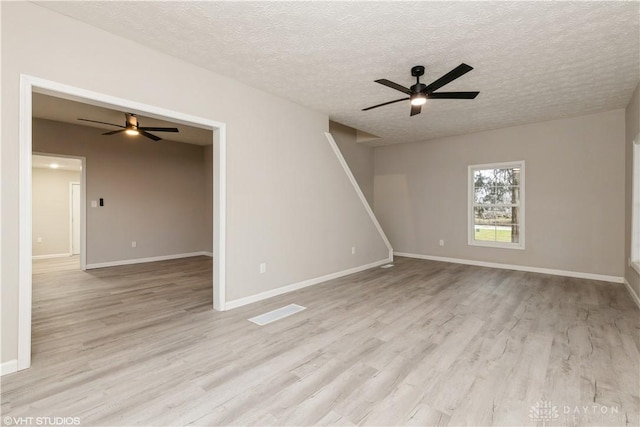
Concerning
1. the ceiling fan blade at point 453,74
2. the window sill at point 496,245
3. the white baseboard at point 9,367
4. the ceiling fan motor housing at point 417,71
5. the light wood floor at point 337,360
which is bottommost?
the light wood floor at point 337,360

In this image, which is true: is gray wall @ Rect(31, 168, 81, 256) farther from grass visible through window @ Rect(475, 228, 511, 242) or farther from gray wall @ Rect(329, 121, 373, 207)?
grass visible through window @ Rect(475, 228, 511, 242)

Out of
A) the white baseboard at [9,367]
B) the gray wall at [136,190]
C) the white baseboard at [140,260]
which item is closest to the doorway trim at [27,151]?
→ the white baseboard at [9,367]

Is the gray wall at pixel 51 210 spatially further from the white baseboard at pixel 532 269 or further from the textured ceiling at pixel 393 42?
the white baseboard at pixel 532 269

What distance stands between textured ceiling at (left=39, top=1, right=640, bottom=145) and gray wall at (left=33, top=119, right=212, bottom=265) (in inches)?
164

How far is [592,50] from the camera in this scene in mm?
2973

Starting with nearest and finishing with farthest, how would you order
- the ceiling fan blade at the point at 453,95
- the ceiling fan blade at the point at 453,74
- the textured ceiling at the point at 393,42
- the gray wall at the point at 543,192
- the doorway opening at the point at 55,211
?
1. the textured ceiling at the point at 393,42
2. the ceiling fan blade at the point at 453,74
3. the ceiling fan blade at the point at 453,95
4. the gray wall at the point at 543,192
5. the doorway opening at the point at 55,211

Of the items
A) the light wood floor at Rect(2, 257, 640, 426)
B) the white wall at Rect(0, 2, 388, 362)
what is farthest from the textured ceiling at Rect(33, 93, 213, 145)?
the light wood floor at Rect(2, 257, 640, 426)

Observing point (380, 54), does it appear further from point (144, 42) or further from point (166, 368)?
point (166, 368)

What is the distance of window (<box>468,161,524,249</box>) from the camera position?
5.92 metres

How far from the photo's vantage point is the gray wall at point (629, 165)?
388 cm

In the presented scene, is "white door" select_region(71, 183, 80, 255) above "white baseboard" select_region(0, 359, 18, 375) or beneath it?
above

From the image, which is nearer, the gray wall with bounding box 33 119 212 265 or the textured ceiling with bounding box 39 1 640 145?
the textured ceiling with bounding box 39 1 640 145

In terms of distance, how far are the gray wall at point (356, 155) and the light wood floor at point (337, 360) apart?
3.86 metres

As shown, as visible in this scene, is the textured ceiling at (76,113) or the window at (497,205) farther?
the window at (497,205)
